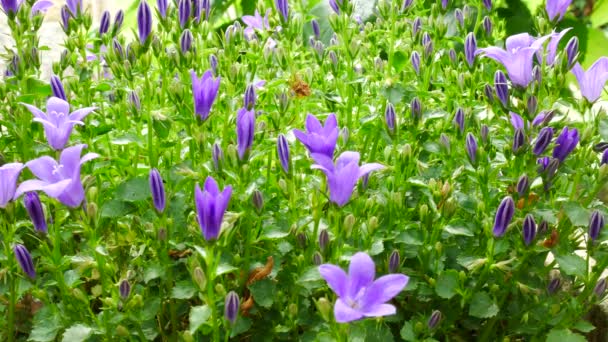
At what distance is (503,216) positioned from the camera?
1.30 meters

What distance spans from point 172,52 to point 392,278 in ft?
2.53

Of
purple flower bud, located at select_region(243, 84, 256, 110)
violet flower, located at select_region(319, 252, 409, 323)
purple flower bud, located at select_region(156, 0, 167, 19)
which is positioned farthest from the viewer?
purple flower bud, located at select_region(156, 0, 167, 19)

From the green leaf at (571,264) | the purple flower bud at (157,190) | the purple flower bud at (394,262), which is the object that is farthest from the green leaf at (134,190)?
the green leaf at (571,264)

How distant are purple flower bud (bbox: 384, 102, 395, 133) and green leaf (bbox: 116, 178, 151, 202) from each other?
49 centimetres

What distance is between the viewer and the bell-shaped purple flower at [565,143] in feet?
4.57

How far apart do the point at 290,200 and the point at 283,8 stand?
54 centimetres

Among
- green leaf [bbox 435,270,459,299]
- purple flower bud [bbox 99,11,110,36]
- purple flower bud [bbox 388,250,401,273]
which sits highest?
purple flower bud [bbox 99,11,110,36]

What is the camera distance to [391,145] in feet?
5.32

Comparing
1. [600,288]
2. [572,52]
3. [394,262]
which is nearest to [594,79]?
[572,52]

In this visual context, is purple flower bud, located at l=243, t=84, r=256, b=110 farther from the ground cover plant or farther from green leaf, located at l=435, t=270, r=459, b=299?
green leaf, located at l=435, t=270, r=459, b=299

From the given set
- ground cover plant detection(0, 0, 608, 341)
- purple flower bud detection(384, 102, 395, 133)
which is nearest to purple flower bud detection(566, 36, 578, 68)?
ground cover plant detection(0, 0, 608, 341)

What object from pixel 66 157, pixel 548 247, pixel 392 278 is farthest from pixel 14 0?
pixel 548 247

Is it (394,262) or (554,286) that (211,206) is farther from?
(554,286)

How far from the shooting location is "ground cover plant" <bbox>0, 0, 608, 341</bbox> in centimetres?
128
